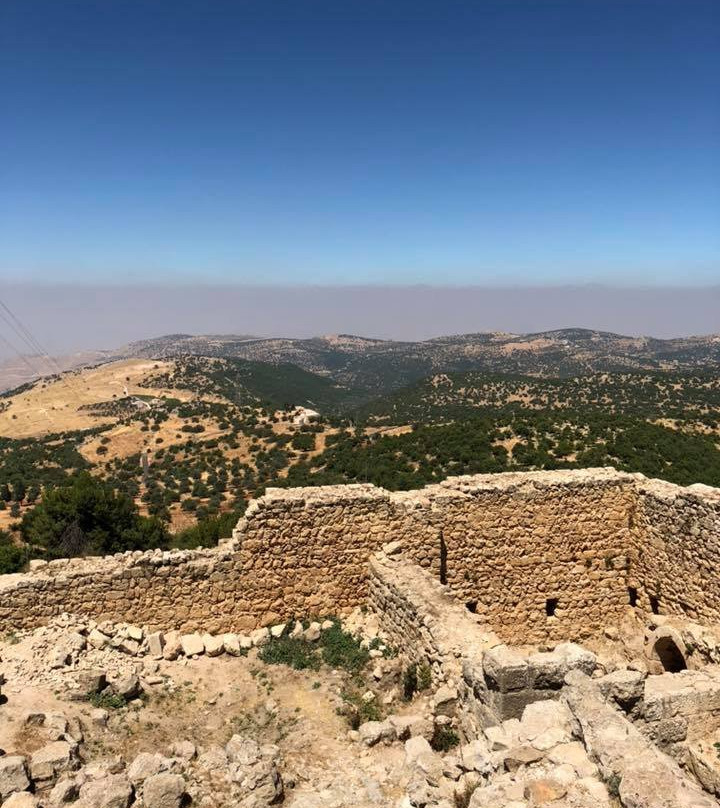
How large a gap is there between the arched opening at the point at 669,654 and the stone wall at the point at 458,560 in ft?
2.00

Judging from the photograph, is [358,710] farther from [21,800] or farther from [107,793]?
[21,800]

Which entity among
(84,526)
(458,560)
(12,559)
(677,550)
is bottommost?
(84,526)

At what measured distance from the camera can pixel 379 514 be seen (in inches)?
415

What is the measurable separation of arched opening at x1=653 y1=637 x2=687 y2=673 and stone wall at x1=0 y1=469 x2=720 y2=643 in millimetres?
610

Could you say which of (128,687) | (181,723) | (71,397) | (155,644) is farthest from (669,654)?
(71,397)

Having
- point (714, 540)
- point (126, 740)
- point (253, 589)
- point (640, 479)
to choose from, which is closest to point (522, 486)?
point (640, 479)

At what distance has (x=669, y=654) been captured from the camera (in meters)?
10.6

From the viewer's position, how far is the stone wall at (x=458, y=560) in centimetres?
970

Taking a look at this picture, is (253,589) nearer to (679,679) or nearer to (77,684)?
(77,684)

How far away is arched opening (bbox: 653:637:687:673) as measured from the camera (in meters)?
10.3

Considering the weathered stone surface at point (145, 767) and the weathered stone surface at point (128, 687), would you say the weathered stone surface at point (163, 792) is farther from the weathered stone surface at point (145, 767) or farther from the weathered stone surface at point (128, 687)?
the weathered stone surface at point (128, 687)

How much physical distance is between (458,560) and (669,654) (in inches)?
167

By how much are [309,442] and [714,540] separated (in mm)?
36299

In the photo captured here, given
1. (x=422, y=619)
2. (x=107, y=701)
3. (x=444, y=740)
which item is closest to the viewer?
(x=444, y=740)
